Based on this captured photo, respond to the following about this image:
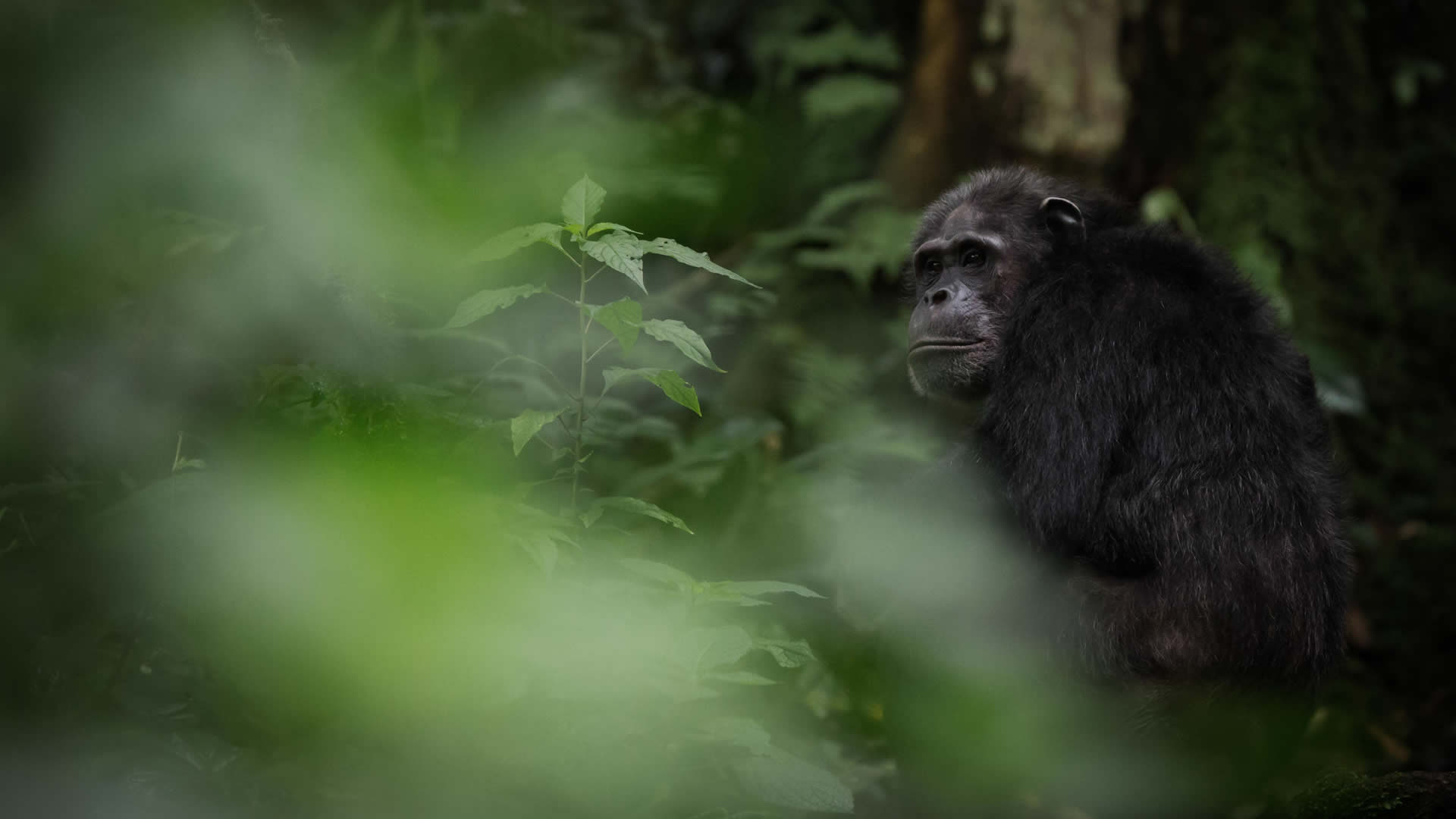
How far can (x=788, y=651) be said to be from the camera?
2477 millimetres

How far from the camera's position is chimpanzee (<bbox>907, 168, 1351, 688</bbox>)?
3.16 metres

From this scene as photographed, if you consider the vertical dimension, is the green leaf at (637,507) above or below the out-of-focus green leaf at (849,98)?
below

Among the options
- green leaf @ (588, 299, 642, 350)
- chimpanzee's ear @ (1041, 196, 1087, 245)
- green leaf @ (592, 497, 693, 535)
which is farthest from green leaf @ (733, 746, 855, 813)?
chimpanzee's ear @ (1041, 196, 1087, 245)

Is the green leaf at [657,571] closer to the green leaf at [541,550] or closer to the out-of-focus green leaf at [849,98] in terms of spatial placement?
the green leaf at [541,550]

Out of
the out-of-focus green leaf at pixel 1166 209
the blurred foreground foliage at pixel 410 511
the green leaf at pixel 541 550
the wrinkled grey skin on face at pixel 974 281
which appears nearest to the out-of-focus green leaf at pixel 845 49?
the out-of-focus green leaf at pixel 1166 209

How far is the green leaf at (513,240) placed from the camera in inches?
87.7

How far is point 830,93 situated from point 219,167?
468cm

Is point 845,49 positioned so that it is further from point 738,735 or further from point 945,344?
point 738,735

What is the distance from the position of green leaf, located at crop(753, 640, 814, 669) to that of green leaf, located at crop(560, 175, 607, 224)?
90 centimetres

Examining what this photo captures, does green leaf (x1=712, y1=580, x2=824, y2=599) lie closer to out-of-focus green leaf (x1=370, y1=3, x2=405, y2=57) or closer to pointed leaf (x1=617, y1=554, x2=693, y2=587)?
pointed leaf (x1=617, y1=554, x2=693, y2=587)

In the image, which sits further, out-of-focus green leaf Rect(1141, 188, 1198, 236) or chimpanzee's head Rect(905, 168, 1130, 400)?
out-of-focus green leaf Rect(1141, 188, 1198, 236)

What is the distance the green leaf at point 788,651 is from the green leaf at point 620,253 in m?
0.76

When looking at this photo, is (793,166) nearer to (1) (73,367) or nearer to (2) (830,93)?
(2) (830,93)

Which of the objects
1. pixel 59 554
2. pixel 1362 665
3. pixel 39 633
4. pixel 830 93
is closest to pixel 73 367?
pixel 59 554
